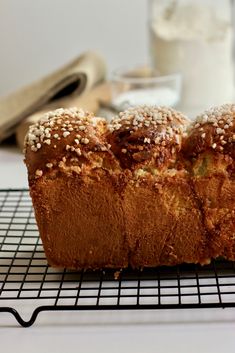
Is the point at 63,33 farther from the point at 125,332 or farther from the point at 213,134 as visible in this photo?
the point at 125,332

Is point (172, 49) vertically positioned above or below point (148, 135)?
below

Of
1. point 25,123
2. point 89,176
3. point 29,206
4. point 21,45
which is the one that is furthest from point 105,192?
point 21,45

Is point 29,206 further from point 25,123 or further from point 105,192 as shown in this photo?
point 25,123

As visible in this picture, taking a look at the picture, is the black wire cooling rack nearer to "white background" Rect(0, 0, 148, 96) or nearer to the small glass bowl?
the small glass bowl

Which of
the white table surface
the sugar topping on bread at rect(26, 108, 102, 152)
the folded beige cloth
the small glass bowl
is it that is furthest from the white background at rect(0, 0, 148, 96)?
the white table surface

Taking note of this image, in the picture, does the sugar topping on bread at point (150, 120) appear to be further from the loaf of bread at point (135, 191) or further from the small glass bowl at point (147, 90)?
the small glass bowl at point (147, 90)
